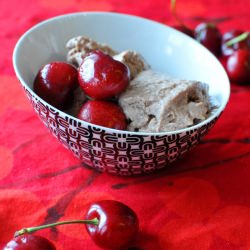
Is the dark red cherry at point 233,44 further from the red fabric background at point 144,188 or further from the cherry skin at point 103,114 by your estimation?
the cherry skin at point 103,114

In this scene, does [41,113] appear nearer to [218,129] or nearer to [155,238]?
[155,238]

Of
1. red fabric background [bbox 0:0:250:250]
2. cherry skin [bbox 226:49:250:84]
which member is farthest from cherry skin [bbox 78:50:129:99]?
cherry skin [bbox 226:49:250:84]

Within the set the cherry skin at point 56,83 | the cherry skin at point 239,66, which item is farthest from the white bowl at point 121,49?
the cherry skin at point 239,66

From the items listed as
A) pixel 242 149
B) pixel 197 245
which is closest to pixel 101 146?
pixel 197 245

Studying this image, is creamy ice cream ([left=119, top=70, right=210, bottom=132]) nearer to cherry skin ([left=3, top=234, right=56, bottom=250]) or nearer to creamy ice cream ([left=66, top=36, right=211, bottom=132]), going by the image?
creamy ice cream ([left=66, top=36, right=211, bottom=132])

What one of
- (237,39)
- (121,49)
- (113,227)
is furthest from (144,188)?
(237,39)

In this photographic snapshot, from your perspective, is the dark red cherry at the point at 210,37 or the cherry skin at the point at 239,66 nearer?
the cherry skin at the point at 239,66

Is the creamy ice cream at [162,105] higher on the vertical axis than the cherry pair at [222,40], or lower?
higher
